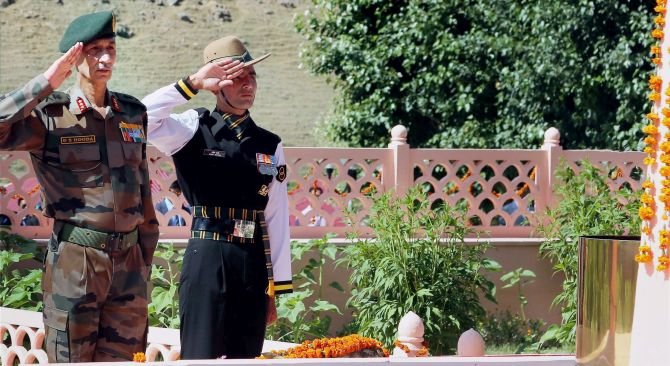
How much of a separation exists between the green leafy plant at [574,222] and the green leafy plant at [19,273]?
3.48m

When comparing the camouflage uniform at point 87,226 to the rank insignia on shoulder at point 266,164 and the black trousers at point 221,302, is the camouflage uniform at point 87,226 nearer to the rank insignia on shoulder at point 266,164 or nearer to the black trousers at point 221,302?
the black trousers at point 221,302

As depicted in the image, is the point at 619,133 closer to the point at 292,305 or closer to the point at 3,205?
the point at 292,305

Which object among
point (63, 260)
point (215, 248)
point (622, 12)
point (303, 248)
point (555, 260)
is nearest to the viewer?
point (63, 260)

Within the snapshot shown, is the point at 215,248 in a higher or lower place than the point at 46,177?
lower

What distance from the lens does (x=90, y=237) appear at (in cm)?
348

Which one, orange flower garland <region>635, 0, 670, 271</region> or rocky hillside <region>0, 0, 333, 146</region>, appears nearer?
orange flower garland <region>635, 0, 670, 271</region>

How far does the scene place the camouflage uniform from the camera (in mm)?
3439

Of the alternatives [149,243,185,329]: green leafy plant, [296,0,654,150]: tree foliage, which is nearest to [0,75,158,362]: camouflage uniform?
[149,243,185,329]: green leafy plant

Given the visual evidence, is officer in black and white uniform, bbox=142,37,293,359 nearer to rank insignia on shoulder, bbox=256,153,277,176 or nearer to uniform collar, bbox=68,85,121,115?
rank insignia on shoulder, bbox=256,153,277,176

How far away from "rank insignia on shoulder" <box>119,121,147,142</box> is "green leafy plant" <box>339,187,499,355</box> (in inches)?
126

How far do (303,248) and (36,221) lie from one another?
83.2 inches

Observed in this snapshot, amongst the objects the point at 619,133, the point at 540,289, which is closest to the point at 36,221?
the point at 540,289

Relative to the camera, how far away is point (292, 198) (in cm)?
752

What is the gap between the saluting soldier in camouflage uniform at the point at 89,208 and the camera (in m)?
3.44
